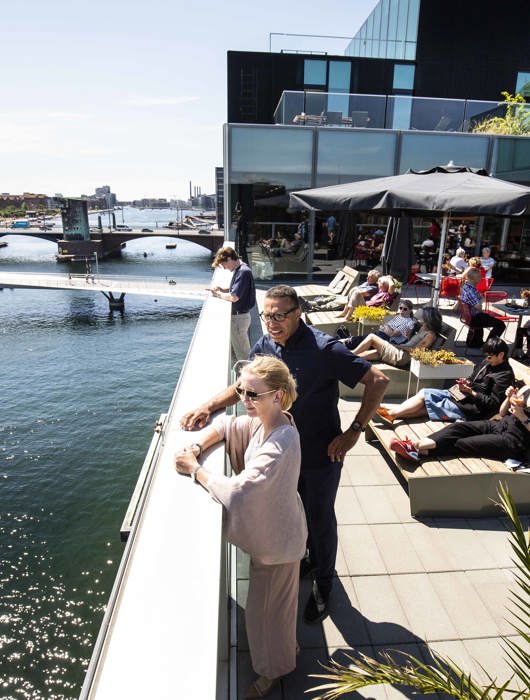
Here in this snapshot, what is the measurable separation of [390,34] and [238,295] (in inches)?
1257

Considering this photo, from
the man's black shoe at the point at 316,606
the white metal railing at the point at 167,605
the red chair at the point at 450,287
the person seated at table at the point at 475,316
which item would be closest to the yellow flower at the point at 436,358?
the person seated at table at the point at 475,316

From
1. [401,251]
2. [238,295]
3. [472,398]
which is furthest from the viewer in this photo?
[401,251]

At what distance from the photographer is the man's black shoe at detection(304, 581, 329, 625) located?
2779mm

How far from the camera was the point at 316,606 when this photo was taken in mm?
2811

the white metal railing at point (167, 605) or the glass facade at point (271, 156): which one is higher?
the glass facade at point (271, 156)

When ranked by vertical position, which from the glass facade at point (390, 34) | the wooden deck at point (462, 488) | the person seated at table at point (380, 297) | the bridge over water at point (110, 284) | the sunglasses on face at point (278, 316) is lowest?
the bridge over water at point (110, 284)

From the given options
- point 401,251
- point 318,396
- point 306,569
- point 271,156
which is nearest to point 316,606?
point 306,569

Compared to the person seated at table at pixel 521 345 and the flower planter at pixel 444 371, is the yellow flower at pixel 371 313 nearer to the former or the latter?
the flower planter at pixel 444 371

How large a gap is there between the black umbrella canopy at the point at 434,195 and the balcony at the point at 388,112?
8.29 m

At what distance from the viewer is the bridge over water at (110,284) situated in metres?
36.0

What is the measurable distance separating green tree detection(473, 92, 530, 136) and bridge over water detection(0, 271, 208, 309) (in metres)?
23.3

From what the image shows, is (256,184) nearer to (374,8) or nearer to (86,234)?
(374,8)

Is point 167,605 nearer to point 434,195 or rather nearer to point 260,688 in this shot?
point 260,688

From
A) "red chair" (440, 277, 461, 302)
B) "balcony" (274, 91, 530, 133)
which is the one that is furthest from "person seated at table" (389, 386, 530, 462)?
"balcony" (274, 91, 530, 133)
